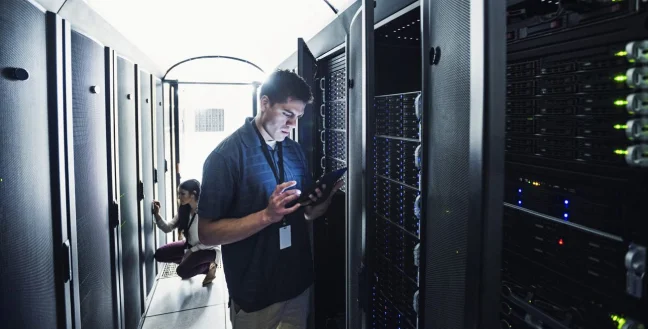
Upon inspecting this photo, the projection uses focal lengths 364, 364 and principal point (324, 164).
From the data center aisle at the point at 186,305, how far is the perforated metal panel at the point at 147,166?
0.57 ft

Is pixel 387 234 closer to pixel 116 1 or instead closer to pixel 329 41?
pixel 329 41

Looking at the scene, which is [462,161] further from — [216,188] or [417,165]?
[216,188]

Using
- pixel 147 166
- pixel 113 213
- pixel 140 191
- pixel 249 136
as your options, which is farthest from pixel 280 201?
pixel 147 166

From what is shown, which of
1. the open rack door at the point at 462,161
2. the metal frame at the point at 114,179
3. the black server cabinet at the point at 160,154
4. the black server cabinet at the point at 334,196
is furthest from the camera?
the black server cabinet at the point at 160,154

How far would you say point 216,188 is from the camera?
1.48 m

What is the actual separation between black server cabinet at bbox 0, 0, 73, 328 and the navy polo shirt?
55 cm

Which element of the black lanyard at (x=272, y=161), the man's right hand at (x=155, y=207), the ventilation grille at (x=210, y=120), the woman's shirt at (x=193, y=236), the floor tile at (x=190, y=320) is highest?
the ventilation grille at (x=210, y=120)

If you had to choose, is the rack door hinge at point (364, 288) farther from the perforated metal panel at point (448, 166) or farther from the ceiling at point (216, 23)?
the ceiling at point (216, 23)

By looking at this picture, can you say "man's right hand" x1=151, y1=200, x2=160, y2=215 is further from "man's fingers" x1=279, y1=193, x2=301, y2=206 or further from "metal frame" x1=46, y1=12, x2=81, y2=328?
"man's fingers" x1=279, y1=193, x2=301, y2=206

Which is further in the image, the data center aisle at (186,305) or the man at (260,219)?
the data center aisle at (186,305)

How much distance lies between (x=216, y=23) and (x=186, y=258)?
2271mm

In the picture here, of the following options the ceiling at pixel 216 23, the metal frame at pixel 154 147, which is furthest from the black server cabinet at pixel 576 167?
the metal frame at pixel 154 147

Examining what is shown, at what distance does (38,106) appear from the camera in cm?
130

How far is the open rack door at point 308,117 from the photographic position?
65.4 inches
